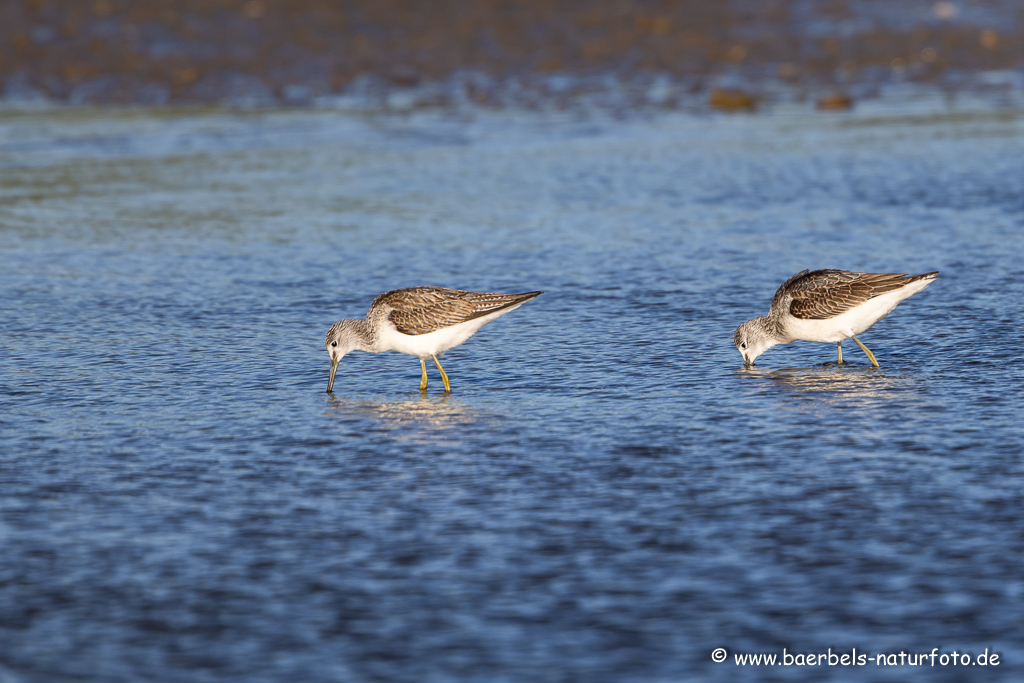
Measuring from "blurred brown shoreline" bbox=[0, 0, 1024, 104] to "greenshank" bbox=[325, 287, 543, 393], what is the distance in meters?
20.1

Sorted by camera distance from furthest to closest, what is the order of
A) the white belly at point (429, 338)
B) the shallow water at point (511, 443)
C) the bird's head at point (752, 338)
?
the bird's head at point (752, 338), the white belly at point (429, 338), the shallow water at point (511, 443)

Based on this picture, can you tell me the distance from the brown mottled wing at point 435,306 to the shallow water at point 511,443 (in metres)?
0.64

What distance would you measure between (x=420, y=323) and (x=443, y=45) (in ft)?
78.5

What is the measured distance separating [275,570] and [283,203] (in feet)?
48.3

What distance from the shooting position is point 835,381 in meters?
12.3

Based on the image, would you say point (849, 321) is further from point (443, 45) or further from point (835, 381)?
point (443, 45)

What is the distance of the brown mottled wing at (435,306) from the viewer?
12.3m

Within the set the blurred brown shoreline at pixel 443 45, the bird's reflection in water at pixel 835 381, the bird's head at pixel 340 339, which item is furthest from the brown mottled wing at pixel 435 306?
the blurred brown shoreline at pixel 443 45

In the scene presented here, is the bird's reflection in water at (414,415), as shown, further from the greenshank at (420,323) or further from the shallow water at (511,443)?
the greenshank at (420,323)

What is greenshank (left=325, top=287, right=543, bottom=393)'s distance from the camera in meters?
12.3

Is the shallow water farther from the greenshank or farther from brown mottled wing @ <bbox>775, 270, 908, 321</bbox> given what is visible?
brown mottled wing @ <bbox>775, 270, 908, 321</bbox>

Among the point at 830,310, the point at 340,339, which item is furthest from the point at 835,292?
the point at 340,339

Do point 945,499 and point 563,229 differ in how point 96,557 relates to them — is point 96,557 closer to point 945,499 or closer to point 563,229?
point 945,499

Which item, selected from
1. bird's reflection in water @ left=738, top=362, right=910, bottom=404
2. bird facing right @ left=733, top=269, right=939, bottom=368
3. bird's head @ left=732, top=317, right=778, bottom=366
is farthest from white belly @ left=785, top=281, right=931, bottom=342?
bird's reflection in water @ left=738, top=362, right=910, bottom=404
